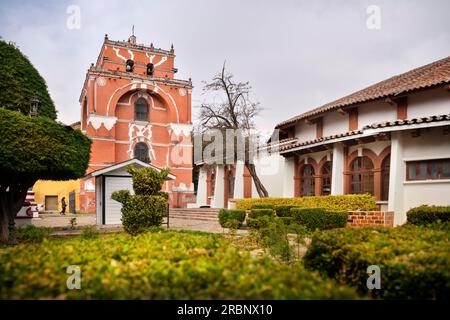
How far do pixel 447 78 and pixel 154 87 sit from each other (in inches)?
969

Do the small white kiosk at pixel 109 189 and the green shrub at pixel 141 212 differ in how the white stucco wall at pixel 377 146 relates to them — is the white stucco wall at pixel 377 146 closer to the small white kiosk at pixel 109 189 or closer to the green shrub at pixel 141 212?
the green shrub at pixel 141 212

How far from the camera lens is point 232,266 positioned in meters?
3.77

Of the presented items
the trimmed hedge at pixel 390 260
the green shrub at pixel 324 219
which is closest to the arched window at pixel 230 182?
the green shrub at pixel 324 219

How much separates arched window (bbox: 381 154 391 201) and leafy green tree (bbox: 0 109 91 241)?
11384 mm

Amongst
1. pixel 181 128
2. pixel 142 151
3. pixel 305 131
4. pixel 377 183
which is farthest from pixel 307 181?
pixel 142 151

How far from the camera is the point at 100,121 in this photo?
3058 centimetres

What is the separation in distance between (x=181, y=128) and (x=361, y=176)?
827 inches

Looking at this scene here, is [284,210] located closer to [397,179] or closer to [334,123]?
[397,179]

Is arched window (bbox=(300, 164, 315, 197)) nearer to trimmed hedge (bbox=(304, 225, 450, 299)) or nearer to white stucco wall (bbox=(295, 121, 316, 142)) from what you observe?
white stucco wall (bbox=(295, 121, 316, 142))

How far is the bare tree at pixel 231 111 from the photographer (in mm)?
22719

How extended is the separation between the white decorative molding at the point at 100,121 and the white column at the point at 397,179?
23475 mm

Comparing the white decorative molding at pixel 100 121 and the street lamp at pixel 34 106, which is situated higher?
the white decorative molding at pixel 100 121

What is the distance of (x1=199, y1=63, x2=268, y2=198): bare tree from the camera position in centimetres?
2272

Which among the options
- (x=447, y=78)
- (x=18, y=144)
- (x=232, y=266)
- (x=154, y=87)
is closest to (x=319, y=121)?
(x=447, y=78)
